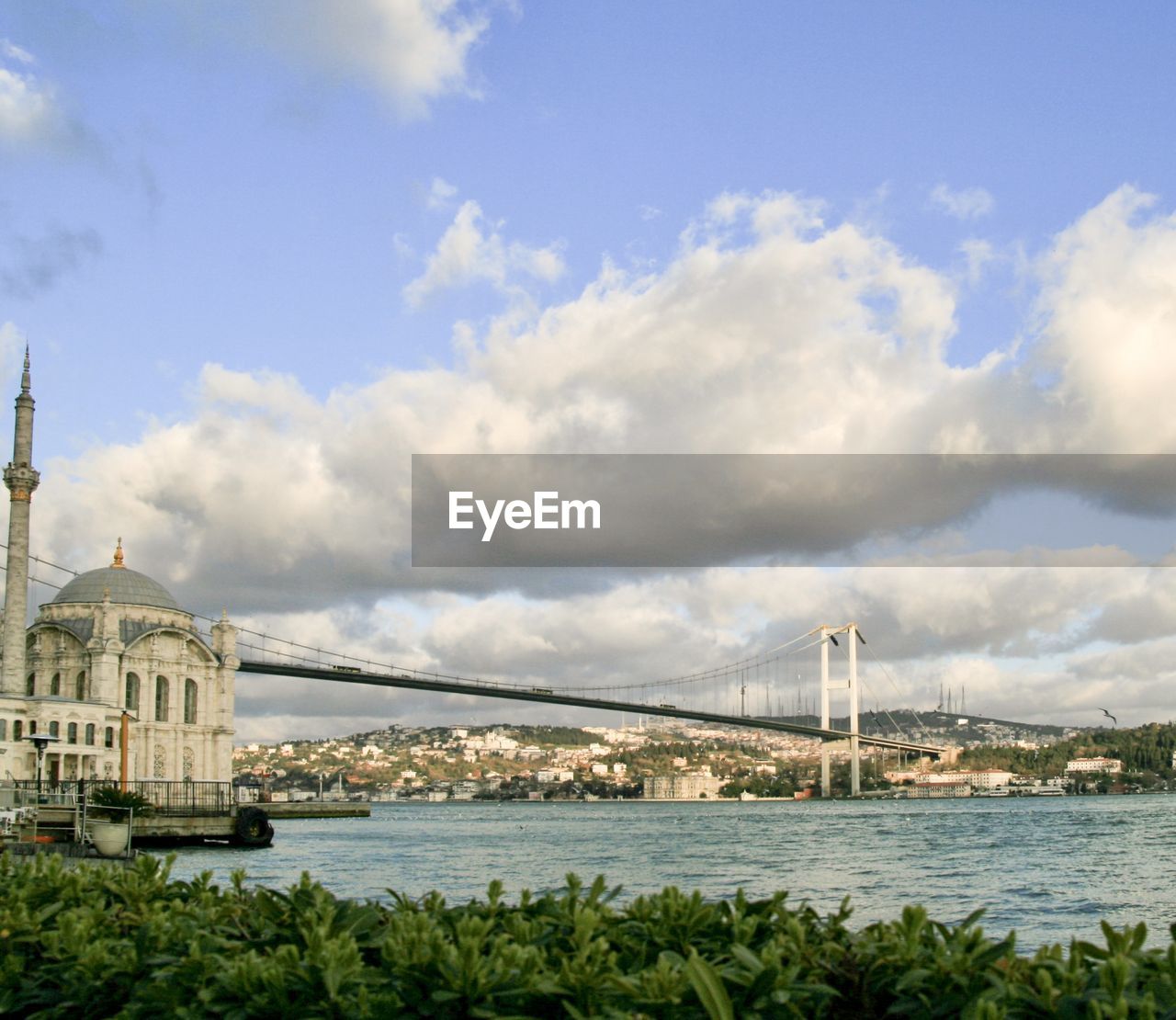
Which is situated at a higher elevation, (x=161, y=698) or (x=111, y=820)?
(x=161, y=698)

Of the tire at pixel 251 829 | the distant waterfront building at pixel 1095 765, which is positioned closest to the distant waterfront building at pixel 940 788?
the distant waterfront building at pixel 1095 765

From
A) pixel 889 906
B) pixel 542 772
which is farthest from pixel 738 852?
pixel 542 772

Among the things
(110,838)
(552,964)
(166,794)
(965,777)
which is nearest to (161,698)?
(166,794)

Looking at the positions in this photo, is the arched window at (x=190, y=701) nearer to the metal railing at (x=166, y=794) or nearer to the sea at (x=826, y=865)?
the metal railing at (x=166, y=794)

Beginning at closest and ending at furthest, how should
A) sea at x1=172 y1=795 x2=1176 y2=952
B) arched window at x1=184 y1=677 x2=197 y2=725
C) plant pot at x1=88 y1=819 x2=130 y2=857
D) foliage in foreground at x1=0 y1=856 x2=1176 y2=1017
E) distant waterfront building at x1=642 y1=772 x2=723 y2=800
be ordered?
foliage in foreground at x1=0 y1=856 x2=1176 y2=1017 < sea at x1=172 y1=795 x2=1176 y2=952 < plant pot at x1=88 y1=819 x2=130 y2=857 < arched window at x1=184 y1=677 x2=197 y2=725 < distant waterfront building at x1=642 y1=772 x2=723 y2=800

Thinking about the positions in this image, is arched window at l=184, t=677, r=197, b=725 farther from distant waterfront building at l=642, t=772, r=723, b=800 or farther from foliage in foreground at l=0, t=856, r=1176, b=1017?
distant waterfront building at l=642, t=772, r=723, b=800

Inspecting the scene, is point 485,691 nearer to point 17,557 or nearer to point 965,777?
point 17,557

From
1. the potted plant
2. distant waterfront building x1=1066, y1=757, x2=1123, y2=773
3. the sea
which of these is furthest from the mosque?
distant waterfront building x1=1066, y1=757, x2=1123, y2=773
